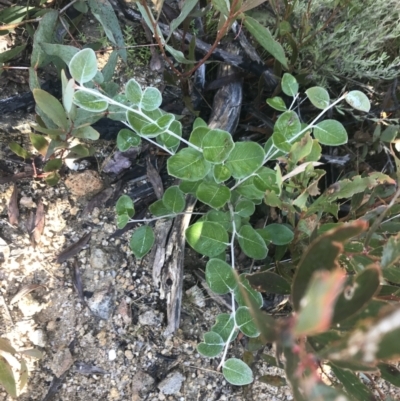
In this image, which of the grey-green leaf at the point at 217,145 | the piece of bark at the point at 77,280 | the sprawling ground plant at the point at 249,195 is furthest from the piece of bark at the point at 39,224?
the grey-green leaf at the point at 217,145

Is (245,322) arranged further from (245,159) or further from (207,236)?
(245,159)

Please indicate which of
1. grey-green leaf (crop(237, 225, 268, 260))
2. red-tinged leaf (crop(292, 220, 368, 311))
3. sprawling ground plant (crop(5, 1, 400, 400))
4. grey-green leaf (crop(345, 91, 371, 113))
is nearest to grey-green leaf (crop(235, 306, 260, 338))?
sprawling ground plant (crop(5, 1, 400, 400))

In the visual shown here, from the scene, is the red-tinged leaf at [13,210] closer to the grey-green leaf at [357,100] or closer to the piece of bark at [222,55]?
the piece of bark at [222,55]

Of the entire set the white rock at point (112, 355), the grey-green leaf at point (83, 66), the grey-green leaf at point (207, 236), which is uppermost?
the grey-green leaf at point (83, 66)

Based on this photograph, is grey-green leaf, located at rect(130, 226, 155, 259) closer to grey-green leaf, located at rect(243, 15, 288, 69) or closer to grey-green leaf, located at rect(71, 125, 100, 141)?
grey-green leaf, located at rect(71, 125, 100, 141)

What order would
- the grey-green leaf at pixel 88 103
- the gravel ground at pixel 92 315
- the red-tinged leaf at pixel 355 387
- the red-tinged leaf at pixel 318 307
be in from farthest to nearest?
the gravel ground at pixel 92 315 < the grey-green leaf at pixel 88 103 < the red-tinged leaf at pixel 355 387 < the red-tinged leaf at pixel 318 307

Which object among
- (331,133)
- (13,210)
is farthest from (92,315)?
(331,133)
